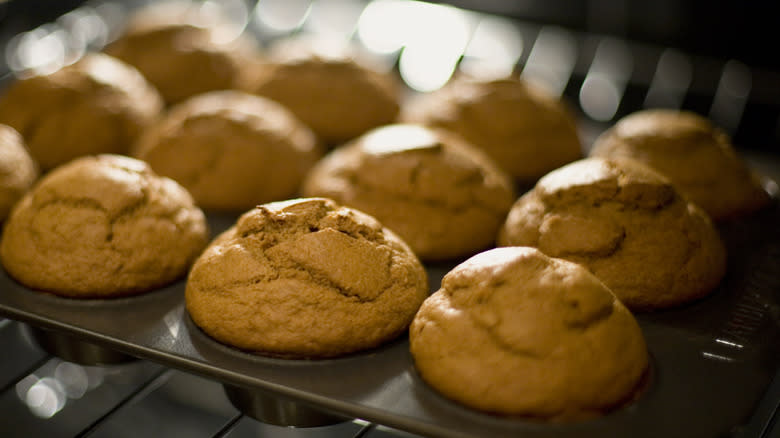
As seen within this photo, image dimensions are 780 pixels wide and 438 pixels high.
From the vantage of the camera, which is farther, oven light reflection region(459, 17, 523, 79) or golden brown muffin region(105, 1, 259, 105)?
oven light reflection region(459, 17, 523, 79)

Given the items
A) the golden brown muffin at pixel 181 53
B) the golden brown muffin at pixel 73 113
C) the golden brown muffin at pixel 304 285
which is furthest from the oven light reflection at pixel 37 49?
the golden brown muffin at pixel 304 285

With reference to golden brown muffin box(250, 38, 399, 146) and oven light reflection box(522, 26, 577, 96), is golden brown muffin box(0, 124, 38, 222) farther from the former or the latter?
oven light reflection box(522, 26, 577, 96)

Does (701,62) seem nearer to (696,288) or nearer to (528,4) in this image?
(528,4)

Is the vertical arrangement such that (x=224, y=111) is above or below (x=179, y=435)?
above

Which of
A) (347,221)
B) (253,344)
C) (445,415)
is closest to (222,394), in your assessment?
(253,344)

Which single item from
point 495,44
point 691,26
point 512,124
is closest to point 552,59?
point 495,44

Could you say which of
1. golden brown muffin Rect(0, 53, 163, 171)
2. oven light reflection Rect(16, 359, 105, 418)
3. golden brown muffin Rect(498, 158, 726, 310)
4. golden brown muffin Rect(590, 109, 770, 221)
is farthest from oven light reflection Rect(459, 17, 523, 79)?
oven light reflection Rect(16, 359, 105, 418)

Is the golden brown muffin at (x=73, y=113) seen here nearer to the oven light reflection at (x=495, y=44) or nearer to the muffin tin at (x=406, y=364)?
the muffin tin at (x=406, y=364)
